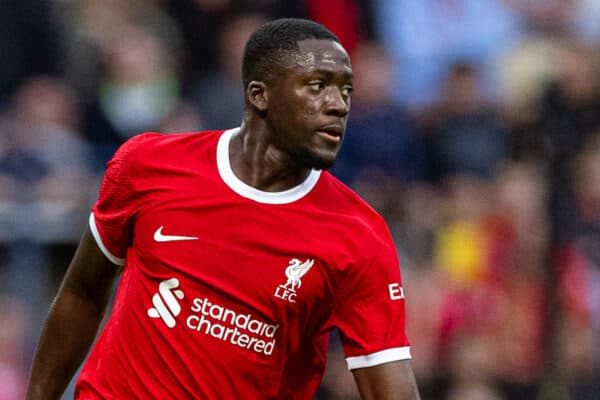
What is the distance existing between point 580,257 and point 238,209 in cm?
444

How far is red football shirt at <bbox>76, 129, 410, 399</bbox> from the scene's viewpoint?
175 inches

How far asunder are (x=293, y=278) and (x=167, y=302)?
456 millimetres

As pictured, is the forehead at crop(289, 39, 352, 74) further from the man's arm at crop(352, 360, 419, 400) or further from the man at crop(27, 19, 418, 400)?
the man's arm at crop(352, 360, 419, 400)

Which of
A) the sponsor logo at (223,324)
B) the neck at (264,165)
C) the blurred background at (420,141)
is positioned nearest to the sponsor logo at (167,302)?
the sponsor logo at (223,324)

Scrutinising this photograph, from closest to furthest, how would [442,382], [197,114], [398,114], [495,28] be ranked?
[442,382] → [197,114] → [398,114] → [495,28]

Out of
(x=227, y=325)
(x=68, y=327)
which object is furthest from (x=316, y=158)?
(x=68, y=327)

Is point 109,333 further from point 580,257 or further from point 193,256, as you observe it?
point 580,257

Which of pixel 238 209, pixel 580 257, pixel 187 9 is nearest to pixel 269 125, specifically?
pixel 238 209

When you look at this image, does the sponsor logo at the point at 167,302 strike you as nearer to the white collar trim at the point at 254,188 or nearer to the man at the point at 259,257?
the man at the point at 259,257

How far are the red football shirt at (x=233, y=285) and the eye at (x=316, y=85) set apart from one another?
397 mm

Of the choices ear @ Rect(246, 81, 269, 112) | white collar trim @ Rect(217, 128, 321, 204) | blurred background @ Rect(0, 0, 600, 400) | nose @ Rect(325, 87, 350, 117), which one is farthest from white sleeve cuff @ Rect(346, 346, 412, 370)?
blurred background @ Rect(0, 0, 600, 400)

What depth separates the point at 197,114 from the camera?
8.70 metres

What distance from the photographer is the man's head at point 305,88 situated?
4395mm

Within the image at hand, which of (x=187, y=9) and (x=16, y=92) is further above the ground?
(x=187, y=9)
